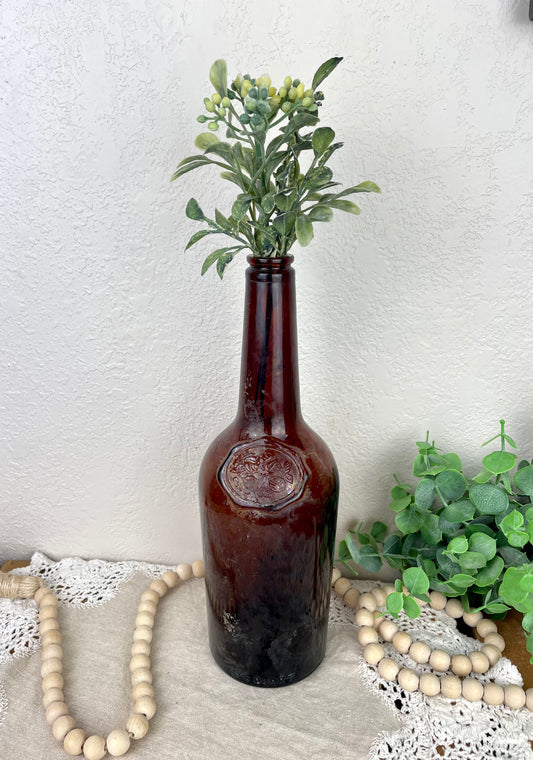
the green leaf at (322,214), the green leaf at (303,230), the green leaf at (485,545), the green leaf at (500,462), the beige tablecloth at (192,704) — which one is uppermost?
the green leaf at (322,214)

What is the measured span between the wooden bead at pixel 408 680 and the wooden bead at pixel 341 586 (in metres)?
0.19

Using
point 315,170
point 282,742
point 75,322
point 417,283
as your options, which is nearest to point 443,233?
point 417,283

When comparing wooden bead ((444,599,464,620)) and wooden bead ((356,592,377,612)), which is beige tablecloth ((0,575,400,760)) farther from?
wooden bead ((444,599,464,620))

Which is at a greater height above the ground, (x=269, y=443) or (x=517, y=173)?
(x=517, y=173)

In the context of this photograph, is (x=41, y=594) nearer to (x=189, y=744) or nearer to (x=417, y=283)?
(x=189, y=744)

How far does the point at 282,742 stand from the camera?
0.68m

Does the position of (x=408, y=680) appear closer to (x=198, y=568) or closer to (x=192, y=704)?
(x=192, y=704)

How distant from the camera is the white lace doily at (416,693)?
2.20ft

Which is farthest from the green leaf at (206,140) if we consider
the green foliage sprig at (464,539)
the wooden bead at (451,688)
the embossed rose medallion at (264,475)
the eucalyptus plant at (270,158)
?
the wooden bead at (451,688)

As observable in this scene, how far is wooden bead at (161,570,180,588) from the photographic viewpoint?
948 millimetres

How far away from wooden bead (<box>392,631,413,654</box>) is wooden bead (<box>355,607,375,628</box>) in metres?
0.05

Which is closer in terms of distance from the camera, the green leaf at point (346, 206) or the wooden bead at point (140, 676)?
the green leaf at point (346, 206)

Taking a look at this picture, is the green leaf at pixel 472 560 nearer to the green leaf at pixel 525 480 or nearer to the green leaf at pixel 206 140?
the green leaf at pixel 525 480

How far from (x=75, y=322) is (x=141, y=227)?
18cm
